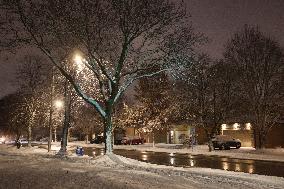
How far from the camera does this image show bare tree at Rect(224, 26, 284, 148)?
37.8m

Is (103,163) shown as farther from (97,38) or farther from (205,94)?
(205,94)

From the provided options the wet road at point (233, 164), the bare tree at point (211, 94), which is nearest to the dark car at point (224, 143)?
the bare tree at point (211, 94)

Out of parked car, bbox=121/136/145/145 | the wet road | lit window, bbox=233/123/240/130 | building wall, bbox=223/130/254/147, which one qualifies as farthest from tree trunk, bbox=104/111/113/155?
parked car, bbox=121/136/145/145

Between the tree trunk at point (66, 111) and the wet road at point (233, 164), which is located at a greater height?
the tree trunk at point (66, 111)

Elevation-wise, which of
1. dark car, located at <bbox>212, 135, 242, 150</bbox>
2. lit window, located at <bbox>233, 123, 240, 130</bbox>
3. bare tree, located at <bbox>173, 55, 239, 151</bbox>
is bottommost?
dark car, located at <bbox>212, 135, 242, 150</bbox>

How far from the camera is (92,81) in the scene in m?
35.8

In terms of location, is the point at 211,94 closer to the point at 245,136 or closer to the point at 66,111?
the point at 245,136

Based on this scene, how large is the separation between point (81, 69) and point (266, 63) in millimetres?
18433

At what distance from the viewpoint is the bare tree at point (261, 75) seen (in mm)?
37812

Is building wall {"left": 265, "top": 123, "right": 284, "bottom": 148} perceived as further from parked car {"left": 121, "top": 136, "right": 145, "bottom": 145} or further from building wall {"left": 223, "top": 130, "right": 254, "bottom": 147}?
parked car {"left": 121, "top": 136, "right": 145, "bottom": 145}

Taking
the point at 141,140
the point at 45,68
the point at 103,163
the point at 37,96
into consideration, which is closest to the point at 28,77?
the point at 37,96

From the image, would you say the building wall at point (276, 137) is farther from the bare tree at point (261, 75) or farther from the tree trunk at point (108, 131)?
the tree trunk at point (108, 131)

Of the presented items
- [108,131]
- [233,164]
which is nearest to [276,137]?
[233,164]

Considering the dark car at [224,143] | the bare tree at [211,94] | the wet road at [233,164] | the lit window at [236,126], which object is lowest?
the wet road at [233,164]
